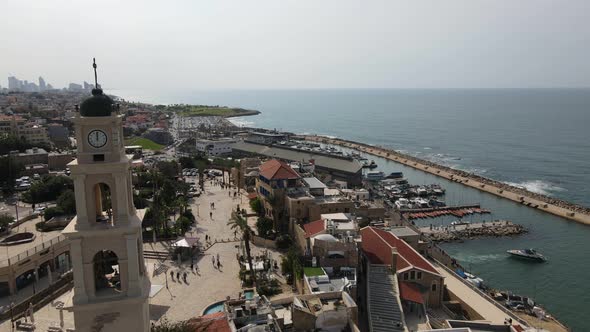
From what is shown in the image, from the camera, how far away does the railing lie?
28809 millimetres

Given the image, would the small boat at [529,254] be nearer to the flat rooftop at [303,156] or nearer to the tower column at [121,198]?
the flat rooftop at [303,156]

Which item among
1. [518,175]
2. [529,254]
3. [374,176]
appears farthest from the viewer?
[518,175]

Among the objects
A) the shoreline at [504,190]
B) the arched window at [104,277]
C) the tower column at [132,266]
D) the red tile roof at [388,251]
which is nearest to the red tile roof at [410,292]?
the red tile roof at [388,251]

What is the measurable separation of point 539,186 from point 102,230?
81385 millimetres

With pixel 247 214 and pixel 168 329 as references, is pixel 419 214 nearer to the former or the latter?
pixel 247 214

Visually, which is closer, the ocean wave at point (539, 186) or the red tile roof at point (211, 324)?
the red tile roof at point (211, 324)

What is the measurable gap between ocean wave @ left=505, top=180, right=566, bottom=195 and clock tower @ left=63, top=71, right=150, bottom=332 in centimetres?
7532

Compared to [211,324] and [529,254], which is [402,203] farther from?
[211,324]

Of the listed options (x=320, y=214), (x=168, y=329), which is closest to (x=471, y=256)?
(x=320, y=214)

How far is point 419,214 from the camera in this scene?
2335 inches

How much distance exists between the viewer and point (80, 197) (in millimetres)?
10891

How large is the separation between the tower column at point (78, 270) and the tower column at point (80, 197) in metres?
0.57

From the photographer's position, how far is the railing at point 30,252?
28.8 metres

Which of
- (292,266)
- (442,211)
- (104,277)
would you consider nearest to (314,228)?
(292,266)
